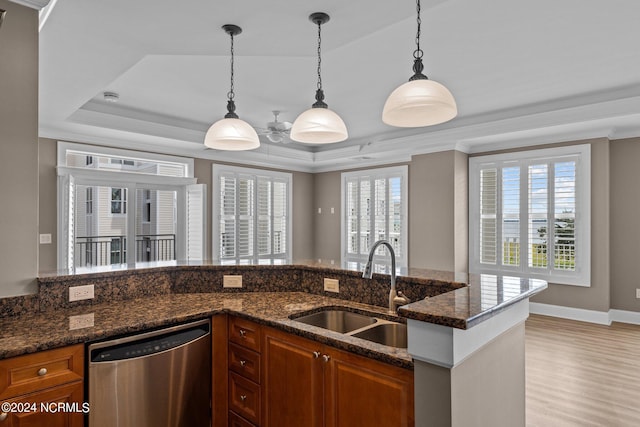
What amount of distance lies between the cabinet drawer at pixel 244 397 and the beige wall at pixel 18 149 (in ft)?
3.96

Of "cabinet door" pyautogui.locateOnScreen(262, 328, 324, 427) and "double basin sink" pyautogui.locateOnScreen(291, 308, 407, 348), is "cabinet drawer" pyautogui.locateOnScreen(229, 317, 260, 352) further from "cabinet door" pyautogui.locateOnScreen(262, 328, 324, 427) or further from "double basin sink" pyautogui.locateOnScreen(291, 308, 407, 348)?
"double basin sink" pyautogui.locateOnScreen(291, 308, 407, 348)

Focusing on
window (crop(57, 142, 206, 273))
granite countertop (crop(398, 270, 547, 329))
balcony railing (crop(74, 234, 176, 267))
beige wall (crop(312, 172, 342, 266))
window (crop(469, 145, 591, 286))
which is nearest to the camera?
granite countertop (crop(398, 270, 547, 329))

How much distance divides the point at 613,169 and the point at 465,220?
1.98 metres

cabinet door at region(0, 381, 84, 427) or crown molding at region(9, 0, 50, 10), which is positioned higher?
crown molding at region(9, 0, 50, 10)

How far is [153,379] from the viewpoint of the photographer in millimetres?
1839

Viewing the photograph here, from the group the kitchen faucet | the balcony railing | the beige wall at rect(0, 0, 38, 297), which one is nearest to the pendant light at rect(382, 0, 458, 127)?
the kitchen faucet

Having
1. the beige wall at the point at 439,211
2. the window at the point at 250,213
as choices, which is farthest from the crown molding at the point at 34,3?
the beige wall at the point at 439,211

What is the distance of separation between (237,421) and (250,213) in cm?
491

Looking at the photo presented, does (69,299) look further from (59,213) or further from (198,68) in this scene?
(59,213)

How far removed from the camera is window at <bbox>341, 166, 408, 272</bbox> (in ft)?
21.4

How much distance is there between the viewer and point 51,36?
2283mm

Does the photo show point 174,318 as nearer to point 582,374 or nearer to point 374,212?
point 582,374

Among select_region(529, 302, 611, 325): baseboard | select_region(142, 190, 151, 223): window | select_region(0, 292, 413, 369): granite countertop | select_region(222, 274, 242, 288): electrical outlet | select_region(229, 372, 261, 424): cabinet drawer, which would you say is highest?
select_region(142, 190, 151, 223): window

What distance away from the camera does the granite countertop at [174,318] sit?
1.54m
